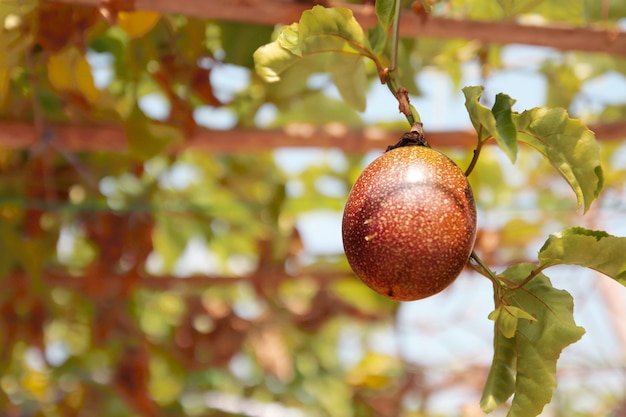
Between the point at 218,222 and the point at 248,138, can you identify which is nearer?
the point at 248,138

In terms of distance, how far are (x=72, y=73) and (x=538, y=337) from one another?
44.0 inches

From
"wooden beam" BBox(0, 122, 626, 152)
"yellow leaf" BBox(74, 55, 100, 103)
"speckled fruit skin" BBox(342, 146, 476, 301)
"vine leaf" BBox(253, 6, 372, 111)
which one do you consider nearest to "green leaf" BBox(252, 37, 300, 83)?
"vine leaf" BBox(253, 6, 372, 111)

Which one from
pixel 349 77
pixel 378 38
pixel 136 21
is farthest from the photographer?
pixel 136 21

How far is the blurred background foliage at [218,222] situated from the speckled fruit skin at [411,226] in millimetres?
645

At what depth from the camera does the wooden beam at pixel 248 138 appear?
1.75m

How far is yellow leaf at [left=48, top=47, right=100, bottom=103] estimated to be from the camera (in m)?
1.56

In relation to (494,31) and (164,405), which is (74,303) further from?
(494,31)

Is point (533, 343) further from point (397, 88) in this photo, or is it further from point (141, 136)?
point (141, 136)

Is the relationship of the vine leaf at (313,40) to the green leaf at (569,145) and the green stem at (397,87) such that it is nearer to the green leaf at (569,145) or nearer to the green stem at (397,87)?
the green stem at (397,87)

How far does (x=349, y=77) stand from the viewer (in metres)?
1.17

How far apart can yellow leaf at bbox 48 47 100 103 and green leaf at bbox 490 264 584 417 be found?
103 centimetres

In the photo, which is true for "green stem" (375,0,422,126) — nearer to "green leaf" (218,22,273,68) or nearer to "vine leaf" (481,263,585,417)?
"vine leaf" (481,263,585,417)

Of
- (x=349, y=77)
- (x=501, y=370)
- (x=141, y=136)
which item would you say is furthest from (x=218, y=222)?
(x=501, y=370)

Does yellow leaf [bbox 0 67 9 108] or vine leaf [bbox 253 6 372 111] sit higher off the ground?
vine leaf [bbox 253 6 372 111]
